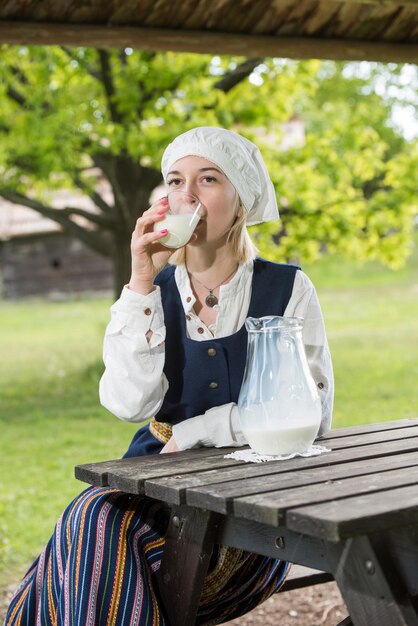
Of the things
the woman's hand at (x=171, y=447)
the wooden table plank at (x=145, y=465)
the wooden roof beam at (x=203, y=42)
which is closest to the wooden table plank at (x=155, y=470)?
the wooden table plank at (x=145, y=465)

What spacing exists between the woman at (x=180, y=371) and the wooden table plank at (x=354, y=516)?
72 centimetres

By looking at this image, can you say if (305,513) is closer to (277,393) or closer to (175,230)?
(277,393)

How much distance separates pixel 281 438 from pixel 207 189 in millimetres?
780

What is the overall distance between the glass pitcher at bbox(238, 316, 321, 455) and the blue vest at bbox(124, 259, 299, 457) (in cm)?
36

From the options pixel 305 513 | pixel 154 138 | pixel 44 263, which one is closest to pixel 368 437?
pixel 305 513

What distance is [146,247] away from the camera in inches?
104

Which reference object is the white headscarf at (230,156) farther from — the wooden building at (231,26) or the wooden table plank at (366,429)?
the wooden building at (231,26)

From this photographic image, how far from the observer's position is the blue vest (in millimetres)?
2801

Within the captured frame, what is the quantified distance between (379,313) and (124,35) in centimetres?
1646

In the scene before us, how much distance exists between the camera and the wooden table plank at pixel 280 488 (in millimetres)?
1959

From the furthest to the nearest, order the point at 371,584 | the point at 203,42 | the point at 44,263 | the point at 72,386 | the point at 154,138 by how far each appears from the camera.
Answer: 1. the point at 44,263
2. the point at 72,386
3. the point at 154,138
4. the point at 203,42
5. the point at 371,584

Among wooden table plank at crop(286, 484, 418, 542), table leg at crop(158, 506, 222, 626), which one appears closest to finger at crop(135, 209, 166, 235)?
table leg at crop(158, 506, 222, 626)

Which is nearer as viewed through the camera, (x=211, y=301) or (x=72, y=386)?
(x=211, y=301)

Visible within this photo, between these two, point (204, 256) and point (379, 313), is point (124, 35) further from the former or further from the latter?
point (379, 313)
